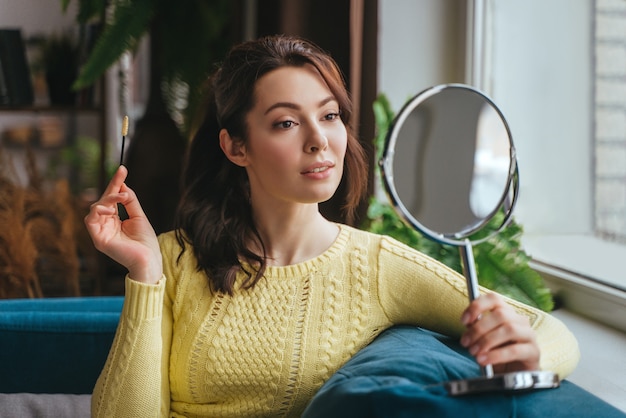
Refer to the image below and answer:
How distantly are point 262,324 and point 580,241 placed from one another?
1.21 m

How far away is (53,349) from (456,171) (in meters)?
1.09

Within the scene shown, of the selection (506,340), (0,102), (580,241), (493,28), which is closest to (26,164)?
(0,102)

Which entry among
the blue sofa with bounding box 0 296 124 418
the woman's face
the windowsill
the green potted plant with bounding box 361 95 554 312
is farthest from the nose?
the windowsill

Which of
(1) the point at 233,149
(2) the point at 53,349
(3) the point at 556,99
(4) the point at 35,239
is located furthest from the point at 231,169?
(4) the point at 35,239

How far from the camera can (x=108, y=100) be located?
13.7 ft

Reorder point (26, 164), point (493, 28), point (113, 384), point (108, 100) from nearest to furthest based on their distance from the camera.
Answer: point (113, 384), point (493, 28), point (26, 164), point (108, 100)

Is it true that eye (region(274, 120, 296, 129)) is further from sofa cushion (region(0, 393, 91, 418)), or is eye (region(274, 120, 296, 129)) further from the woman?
sofa cushion (region(0, 393, 91, 418))

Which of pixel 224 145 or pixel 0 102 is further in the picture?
pixel 0 102

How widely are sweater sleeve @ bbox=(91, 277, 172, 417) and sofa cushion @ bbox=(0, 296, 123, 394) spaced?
0.46 metres

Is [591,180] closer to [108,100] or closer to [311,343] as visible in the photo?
[311,343]

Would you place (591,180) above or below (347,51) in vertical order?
below

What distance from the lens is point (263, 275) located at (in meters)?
1.43

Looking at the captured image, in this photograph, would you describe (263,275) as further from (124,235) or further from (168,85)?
(168,85)

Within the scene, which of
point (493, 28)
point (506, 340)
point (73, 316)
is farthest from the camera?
point (493, 28)
